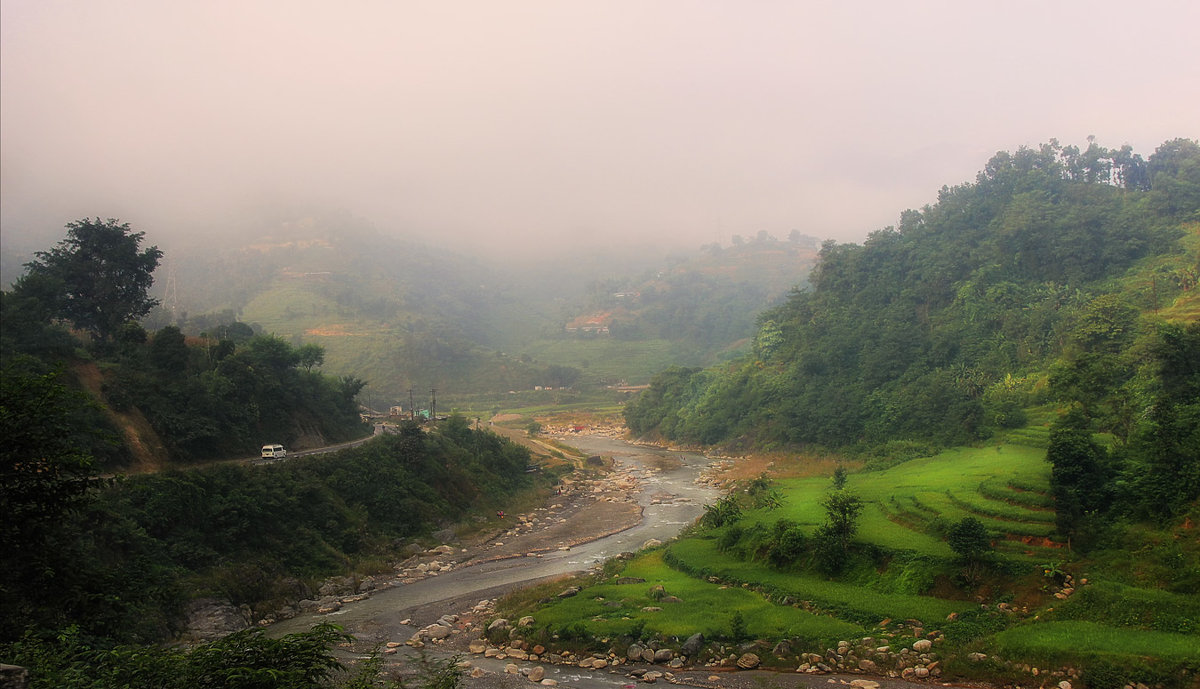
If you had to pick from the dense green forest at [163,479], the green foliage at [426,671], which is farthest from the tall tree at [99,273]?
the green foliage at [426,671]

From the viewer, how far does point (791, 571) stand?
2212 centimetres

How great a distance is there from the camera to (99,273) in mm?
36500

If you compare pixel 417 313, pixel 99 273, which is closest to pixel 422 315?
pixel 417 313

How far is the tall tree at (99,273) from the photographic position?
116 ft

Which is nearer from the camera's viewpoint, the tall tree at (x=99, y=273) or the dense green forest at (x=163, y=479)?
the dense green forest at (x=163, y=479)

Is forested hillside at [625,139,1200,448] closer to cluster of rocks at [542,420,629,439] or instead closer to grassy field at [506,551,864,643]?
cluster of rocks at [542,420,629,439]

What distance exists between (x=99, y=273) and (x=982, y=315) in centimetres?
6069

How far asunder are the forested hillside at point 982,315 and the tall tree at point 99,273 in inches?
1833

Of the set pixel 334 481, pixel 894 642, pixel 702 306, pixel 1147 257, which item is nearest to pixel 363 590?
pixel 334 481

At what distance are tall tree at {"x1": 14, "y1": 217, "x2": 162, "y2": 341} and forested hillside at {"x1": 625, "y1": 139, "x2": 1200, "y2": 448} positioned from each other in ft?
153

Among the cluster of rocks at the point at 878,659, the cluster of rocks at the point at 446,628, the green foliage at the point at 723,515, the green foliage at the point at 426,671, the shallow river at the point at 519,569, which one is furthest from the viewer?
the green foliage at the point at 723,515

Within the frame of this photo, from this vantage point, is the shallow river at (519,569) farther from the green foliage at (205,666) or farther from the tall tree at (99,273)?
the tall tree at (99,273)

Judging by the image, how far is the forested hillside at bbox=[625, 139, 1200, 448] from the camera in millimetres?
38281

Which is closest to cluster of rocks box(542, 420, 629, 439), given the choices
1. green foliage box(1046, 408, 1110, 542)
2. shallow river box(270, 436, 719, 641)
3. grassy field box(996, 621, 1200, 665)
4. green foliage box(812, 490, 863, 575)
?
shallow river box(270, 436, 719, 641)
